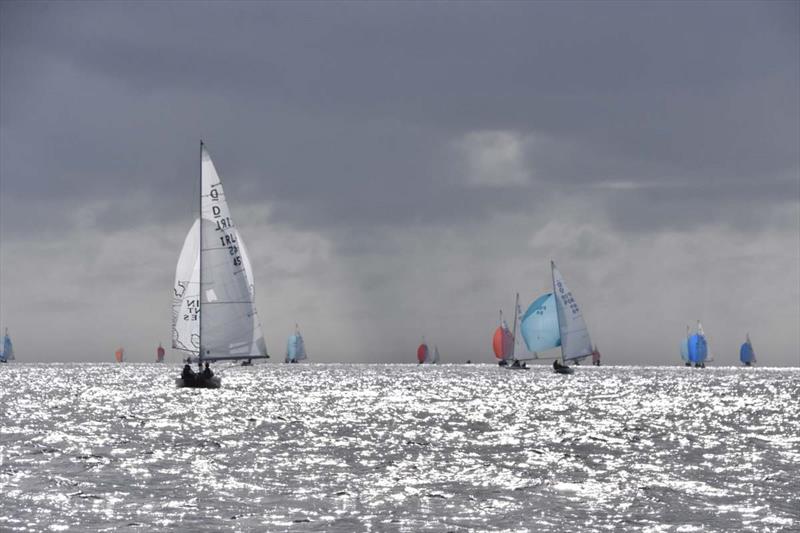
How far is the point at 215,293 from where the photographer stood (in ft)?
250

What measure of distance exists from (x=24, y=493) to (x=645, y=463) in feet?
69.7

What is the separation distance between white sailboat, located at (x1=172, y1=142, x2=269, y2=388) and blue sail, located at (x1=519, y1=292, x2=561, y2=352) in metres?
61.2

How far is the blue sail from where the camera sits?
133 metres

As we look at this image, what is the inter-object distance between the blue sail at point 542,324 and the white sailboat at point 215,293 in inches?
2408

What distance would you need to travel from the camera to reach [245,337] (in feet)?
255

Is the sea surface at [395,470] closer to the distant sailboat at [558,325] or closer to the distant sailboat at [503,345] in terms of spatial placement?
the distant sailboat at [558,325]

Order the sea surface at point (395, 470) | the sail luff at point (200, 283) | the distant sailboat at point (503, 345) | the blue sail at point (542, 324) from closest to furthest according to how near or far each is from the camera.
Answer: the sea surface at point (395, 470) → the sail luff at point (200, 283) → the blue sail at point (542, 324) → the distant sailboat at point (503, 345)

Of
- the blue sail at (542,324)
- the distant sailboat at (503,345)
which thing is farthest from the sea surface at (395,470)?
the distant sailboat at (503,345)

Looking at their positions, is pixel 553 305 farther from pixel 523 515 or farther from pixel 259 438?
pixel 523 515

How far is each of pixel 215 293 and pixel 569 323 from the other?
64199mm

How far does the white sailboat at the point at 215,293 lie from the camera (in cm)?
7600

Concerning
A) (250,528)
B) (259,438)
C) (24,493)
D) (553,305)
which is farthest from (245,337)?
(553,305)

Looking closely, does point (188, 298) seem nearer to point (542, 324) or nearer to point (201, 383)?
point (201, 383)

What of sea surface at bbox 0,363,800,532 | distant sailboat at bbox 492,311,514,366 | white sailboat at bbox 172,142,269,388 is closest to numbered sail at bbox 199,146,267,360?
white sailboat at bbox 172,142,269,388
